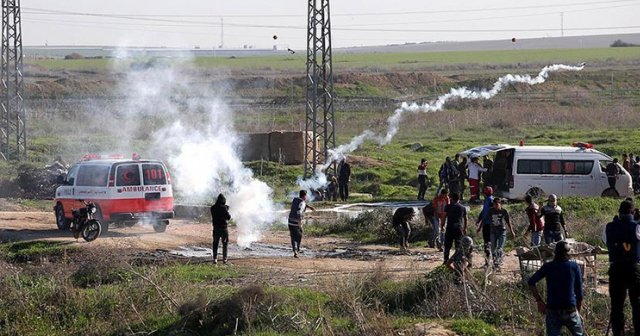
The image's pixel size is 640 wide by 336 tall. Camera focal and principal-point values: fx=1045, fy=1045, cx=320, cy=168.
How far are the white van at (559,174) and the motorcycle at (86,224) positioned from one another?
1253 cm

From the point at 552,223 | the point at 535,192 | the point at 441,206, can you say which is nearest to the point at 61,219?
the point at 441,206

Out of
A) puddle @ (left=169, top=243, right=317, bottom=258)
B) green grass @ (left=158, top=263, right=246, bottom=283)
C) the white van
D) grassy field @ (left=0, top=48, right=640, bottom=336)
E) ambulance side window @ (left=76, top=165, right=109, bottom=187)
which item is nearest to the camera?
grassy field @ (left=0, top=48, right=640, bottom=336)

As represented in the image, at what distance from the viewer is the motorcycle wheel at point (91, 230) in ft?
78.6

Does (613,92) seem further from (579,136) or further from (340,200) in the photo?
(340,200)

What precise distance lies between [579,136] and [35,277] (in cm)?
3410

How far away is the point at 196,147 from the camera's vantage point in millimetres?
34875

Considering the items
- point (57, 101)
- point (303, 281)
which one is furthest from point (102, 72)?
point (303, 281)

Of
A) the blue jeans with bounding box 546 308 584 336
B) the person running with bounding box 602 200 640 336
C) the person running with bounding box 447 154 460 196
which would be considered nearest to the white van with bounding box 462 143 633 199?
the person running with bounding box 447 154 460 196

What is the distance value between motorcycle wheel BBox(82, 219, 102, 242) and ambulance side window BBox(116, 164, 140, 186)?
1.24 metres

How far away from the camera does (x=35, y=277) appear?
18891mm

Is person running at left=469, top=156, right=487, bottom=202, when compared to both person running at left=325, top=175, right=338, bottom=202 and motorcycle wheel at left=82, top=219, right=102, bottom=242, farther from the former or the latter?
motorcycle wheel at left=82, top=219, right=102, bottom=242

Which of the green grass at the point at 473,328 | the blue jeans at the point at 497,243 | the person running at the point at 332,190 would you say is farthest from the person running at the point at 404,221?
the person running at the point at 332,190

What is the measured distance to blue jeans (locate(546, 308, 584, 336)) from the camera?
40.0ft

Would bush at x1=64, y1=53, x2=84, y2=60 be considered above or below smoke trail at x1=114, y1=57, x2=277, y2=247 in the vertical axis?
above
